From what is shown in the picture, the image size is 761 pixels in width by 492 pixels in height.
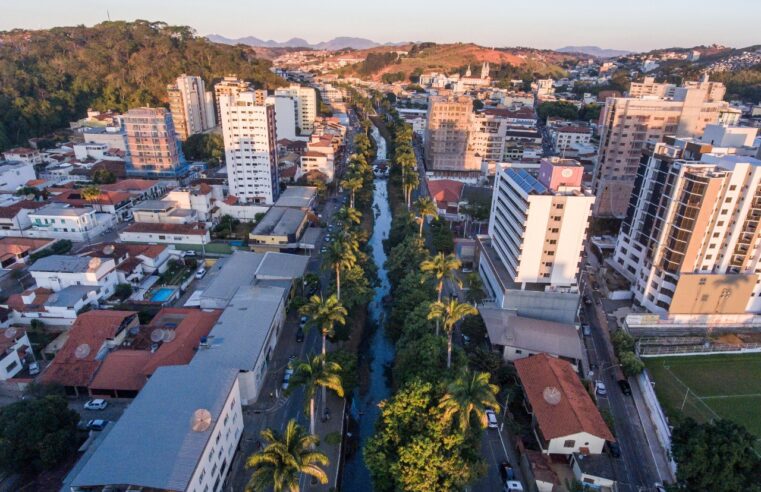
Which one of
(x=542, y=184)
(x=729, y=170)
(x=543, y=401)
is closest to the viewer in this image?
(x=543, y=401)

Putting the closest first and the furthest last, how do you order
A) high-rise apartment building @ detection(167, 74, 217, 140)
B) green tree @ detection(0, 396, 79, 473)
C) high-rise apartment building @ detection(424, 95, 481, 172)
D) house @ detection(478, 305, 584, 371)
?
1. green tree @ detection(0, 396, 79, 473)
2. house @ detection(478, 305, 584, 371)
3. high-rise apartment building @ detection(424, 95, 481, 172)
4. high-rise apartment building @ detection(167, 74, 217, 140)

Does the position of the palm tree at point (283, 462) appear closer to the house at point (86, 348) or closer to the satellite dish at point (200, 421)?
the satellite dish at point (200, 421)

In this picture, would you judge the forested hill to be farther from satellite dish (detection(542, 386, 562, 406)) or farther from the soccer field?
the soccer field

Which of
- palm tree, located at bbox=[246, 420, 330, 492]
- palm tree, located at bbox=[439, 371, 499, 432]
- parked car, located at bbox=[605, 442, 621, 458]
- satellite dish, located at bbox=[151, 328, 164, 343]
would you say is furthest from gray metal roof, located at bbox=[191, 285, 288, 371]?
parked car, located at bbox=[605, 442, 621, 458]

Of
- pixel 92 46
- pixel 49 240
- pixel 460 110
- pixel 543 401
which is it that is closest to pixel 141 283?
pixel 49 240

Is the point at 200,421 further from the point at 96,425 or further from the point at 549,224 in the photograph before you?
the point at 549,224

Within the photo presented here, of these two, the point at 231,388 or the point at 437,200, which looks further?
the point at 437,200

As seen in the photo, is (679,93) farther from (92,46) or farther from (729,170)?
(92,46)

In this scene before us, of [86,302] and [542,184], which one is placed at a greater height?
[542,184]

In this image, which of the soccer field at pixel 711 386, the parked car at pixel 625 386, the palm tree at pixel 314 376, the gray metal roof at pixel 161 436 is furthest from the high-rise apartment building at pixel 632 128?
the gray metal roof at pixel 161 436
